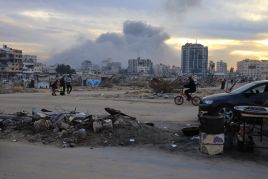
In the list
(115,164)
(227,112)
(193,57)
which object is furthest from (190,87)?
(193,57)

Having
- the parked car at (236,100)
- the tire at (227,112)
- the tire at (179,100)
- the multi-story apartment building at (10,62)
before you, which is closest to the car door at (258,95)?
the parked car at (236,100)

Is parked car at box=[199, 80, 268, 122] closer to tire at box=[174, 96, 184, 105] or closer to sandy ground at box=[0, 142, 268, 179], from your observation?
sandy ground at box=[0, 142, 268, 179]

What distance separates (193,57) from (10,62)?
6728 cm

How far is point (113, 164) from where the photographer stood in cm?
906

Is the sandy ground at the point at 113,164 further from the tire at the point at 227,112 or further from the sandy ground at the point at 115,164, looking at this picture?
the tire at the point at 227,112

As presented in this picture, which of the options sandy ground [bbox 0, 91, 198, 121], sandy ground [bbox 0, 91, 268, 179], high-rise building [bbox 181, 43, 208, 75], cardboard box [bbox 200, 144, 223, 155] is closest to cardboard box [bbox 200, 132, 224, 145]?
cardboard box [bbox 200, 144, 223, 155]

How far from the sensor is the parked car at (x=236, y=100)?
15.0 m

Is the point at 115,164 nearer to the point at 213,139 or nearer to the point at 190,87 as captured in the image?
the point at 213,139

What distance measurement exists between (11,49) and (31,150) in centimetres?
17747

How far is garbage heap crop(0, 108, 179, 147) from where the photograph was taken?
11680 millimetres

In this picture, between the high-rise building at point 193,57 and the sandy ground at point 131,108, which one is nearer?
the sandy ground at point 131,108

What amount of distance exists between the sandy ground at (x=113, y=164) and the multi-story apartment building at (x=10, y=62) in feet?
469

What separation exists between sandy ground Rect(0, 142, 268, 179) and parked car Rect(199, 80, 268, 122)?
5.03m

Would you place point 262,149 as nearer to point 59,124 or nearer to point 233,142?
point 233,142
